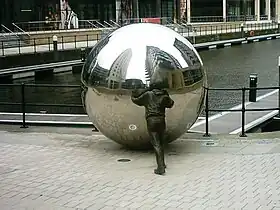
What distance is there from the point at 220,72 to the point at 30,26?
2438cm

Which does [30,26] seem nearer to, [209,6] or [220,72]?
[220,72]

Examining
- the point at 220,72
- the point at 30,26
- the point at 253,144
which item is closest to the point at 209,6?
the point at 30,26

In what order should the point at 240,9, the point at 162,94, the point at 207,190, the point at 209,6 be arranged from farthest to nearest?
the point at 240,9, the point at 209,6, the point at 162,94, the point at 207,190

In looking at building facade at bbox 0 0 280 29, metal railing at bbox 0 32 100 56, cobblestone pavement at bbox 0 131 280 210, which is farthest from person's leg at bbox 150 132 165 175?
building facade at bbox 0 0 280 29

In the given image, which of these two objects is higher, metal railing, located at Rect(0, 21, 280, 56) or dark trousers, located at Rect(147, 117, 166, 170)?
metal railing, located at Rect(0, 21, 280, 56)

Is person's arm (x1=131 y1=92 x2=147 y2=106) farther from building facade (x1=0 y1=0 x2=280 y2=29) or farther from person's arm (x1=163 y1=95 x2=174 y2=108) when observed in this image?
building facade (x1=0 y1=0 x2=280 y2=29)

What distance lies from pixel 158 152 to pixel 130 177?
65cm

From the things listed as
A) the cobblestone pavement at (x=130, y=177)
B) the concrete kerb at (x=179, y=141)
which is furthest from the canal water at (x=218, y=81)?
the cobblestone pavement at (x=130, y=177)

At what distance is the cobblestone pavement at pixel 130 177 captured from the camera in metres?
6.98

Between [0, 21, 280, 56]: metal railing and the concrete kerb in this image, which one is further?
[0, 21, 280, 56]: metal railing

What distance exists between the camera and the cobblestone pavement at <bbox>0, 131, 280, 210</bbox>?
6.98 metres

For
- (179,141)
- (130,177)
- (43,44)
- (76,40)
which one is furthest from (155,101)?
(76,40)

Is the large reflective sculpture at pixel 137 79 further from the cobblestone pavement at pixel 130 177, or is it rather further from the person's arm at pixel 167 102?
the cobblestone pavement at pixel 130 177

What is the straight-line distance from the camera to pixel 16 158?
9.46 meters
